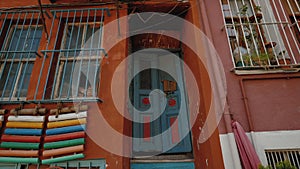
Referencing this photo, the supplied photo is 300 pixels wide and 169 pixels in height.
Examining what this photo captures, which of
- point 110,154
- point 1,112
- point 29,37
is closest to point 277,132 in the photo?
point 110,154

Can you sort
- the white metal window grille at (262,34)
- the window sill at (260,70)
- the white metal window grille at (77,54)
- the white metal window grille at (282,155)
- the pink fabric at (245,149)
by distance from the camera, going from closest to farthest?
the pink fabric at (245,149) < the white metal window grille at (282,155) < the window sill at (260,70) < the white metal window grille at (262,34) < the white metal window grille at (77,54)

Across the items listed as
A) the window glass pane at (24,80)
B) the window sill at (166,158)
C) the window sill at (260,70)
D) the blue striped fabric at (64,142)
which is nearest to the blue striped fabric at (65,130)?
the blue striped fabric at (64,142)

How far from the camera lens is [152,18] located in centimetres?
505

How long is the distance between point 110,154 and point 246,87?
270 centimetres

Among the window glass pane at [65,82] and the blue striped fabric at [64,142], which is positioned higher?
the window glass pane at [65,82]

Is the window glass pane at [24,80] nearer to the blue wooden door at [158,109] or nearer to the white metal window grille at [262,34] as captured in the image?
the blue wooden door at [158,109]

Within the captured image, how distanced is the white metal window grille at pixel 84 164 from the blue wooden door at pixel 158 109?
154 cm

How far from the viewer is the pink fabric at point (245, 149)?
2.83 metres

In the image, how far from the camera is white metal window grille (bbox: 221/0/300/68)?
12.3 feet

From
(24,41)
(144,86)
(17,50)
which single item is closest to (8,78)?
(17,50)

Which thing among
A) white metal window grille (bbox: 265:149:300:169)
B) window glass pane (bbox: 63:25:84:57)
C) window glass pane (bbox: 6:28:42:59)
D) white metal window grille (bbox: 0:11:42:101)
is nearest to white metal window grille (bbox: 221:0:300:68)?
white metal window grille (bbox: 265:149:300:169)

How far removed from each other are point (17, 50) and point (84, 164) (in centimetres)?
310

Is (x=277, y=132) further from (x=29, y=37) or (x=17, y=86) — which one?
(x=29, y=37)

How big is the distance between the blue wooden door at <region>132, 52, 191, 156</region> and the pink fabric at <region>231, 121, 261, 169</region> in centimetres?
181
